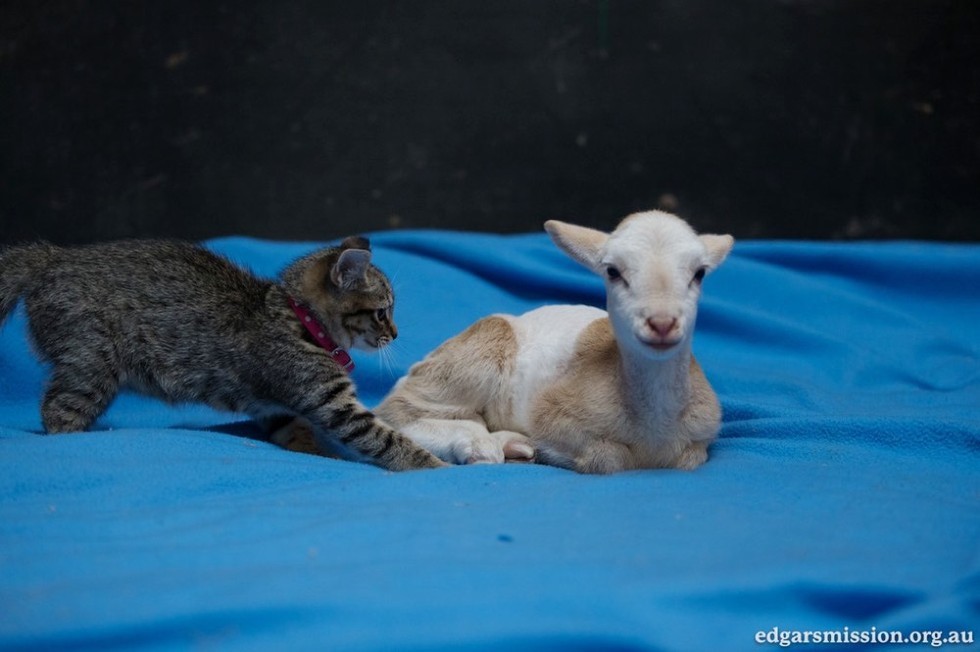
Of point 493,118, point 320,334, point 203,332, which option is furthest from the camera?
point 493,118

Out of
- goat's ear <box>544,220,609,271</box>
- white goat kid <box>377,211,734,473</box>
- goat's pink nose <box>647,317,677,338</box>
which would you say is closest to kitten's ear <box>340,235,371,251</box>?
white goat kid <box>377,211,734,473</box>

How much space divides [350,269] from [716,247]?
128cm

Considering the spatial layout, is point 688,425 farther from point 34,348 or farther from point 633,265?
point 34,348

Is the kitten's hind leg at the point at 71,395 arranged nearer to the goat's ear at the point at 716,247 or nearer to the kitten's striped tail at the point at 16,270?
the kitten's striped tail at the point at 16,270

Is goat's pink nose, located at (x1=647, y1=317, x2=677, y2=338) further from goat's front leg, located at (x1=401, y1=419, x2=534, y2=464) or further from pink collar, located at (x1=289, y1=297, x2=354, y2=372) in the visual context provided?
pink collar, located at (x1=289, y1=297, x2=354, y2=372)

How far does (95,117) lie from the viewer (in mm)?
5324

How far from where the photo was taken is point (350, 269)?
3.76 metres

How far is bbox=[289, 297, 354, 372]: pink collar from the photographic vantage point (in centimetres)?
378

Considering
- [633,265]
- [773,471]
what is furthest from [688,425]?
[633,265]

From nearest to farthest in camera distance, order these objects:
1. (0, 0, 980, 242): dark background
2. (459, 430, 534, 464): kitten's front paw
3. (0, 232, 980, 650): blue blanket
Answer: (0, 232, 980, 650): blue blanket, (459, 430, 534, 464): kitten's front paw, (0, 0, 980, 242): dark background

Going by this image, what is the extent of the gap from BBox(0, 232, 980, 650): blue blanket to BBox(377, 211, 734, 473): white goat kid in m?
0.15

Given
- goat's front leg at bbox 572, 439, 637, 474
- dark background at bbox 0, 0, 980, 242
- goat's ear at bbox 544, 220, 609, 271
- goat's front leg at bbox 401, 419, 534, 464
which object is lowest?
goat's front leg at bbox 572, 439, 637, 474

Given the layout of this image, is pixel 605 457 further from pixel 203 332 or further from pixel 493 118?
pixel 493 118

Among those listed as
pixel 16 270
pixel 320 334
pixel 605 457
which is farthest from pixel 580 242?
pixel 16 270
